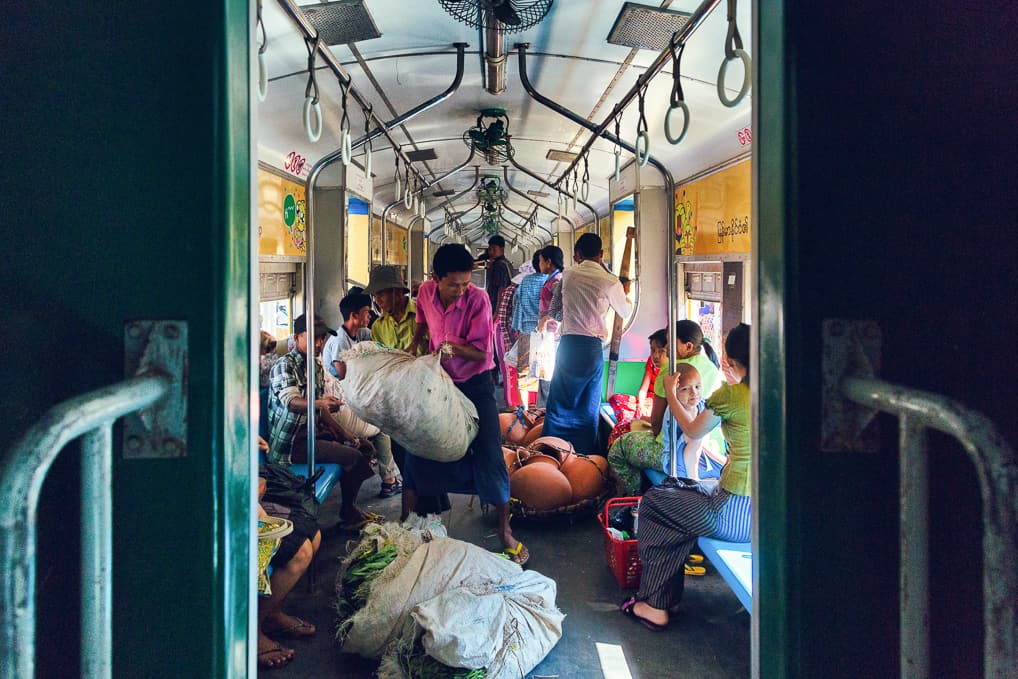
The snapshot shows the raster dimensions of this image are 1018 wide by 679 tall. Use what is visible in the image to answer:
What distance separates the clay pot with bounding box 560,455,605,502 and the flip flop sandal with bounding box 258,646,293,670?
2.30 m

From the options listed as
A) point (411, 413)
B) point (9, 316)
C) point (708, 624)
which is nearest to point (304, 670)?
point (411, 413)

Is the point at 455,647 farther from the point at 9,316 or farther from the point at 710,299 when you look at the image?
the point at 710,299

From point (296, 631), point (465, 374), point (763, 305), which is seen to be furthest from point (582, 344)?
point (763, 305)

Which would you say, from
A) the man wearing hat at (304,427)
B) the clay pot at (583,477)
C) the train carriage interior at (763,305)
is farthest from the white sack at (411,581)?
the train carriage interior at (763,305)

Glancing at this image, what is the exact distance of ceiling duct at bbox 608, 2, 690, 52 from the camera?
12.3 ft

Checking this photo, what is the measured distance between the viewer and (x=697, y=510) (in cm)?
327

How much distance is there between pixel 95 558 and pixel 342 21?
146 inches

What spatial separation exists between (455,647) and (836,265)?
223 cm

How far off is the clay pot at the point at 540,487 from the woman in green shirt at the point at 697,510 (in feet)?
3.85

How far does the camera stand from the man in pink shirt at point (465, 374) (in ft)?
12.3

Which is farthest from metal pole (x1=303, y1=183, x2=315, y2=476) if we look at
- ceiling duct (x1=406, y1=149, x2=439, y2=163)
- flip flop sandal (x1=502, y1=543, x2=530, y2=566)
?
ceiling duct (x1=406, y1=149, x2=439, y2=163)

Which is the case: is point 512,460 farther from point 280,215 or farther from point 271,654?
point 280,215

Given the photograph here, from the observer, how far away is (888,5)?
99cm

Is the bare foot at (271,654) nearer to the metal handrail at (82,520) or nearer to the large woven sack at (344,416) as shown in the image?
the large woven sack at (344,416)
